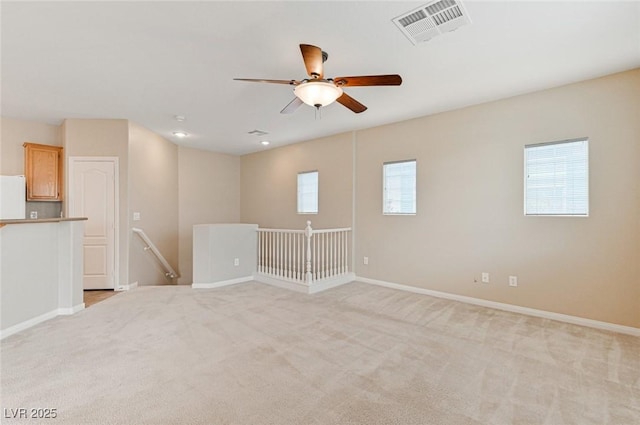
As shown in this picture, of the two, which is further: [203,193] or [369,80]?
[203,193]

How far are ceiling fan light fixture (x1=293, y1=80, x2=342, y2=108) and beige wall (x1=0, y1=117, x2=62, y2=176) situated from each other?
509 centimetres

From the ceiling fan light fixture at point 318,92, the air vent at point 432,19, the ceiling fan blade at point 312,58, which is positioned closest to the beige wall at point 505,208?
the air vent at point 432,19

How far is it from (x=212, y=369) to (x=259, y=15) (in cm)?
274

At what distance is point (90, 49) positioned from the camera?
266cm

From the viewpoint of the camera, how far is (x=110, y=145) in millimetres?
4770

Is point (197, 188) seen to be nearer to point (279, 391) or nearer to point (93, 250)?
point (93, 250)

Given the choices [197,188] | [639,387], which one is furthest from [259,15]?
[197,188]

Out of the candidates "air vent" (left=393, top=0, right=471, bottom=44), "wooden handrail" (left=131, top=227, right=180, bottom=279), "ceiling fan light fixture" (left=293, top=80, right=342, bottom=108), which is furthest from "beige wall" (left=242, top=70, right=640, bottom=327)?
"wooden handrail" (left=131, top=227, right=180, bottom=279)

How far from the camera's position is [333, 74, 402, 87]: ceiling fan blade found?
7.50 ft

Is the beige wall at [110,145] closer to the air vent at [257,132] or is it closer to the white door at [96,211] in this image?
the white door at [96,211]

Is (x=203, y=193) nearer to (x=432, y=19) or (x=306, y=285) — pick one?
(x=306, y=285)

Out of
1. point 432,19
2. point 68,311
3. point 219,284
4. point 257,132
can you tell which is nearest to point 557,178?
point 432,19

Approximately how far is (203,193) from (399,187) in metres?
4.55

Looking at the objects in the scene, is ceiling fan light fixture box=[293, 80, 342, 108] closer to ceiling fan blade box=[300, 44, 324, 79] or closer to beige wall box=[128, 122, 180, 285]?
ceiling fan blade box=[300, 44, 324, 79]
